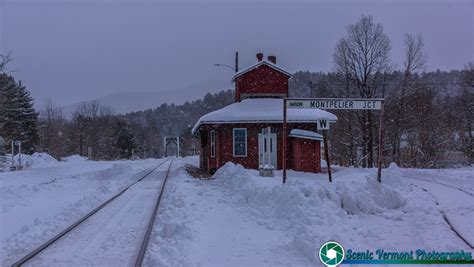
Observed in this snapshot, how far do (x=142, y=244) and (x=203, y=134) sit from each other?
2497 centimetres

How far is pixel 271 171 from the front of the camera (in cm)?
2130

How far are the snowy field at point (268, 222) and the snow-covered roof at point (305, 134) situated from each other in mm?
8781

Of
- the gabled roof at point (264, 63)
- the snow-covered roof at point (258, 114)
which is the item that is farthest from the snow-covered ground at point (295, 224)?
the gabled roof at point (264, 63)

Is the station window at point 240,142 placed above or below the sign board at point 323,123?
below

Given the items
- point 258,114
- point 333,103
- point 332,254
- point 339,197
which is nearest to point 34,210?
point 339,197

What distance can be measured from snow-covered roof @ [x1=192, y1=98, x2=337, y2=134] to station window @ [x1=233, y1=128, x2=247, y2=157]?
1044 mm

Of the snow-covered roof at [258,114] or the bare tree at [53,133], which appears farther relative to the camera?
the bare tree at [53,133]

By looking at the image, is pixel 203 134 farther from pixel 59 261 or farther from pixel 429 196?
pixel 59 261

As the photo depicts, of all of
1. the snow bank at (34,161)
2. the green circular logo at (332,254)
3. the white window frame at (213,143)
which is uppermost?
the white window frame at (213,143)

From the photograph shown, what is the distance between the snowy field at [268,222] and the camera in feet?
26.2

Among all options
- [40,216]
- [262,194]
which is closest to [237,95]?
[262,194]

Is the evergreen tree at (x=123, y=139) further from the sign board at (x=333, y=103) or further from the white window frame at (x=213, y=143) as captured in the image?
the sign board at (x=333, y=103)

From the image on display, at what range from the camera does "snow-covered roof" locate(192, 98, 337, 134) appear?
87.5 feet

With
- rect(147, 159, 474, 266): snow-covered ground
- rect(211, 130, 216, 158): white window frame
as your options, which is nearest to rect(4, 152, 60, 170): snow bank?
rect(211, 130, 216, 158): white window frame
